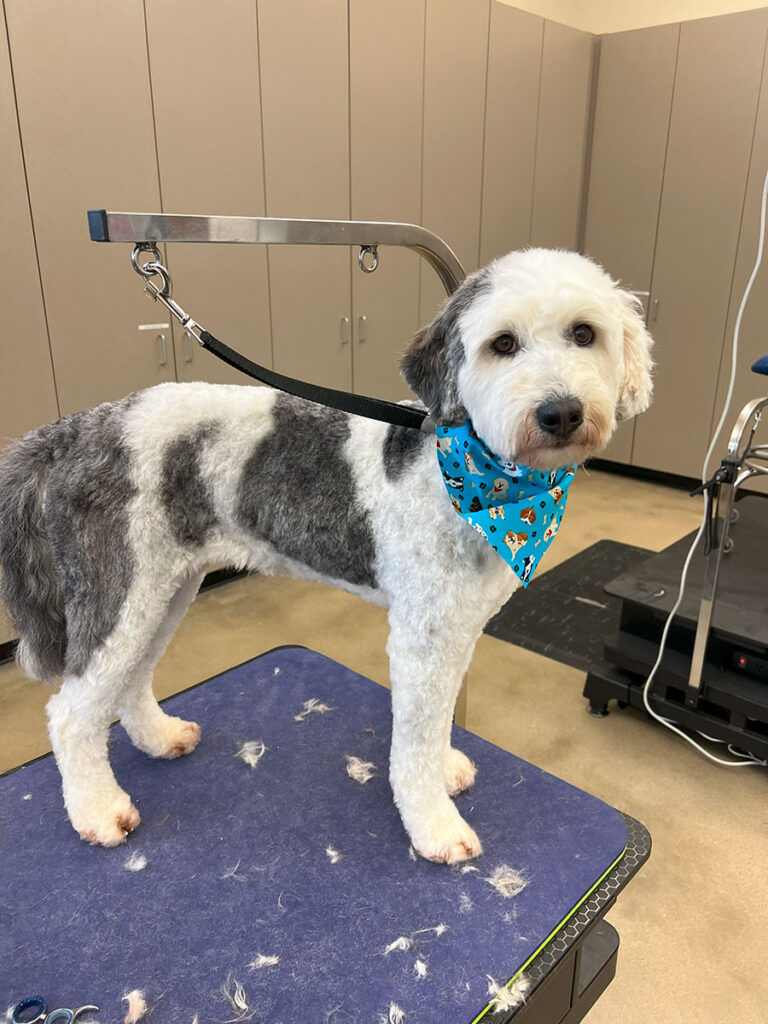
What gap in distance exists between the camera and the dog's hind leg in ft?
4.91

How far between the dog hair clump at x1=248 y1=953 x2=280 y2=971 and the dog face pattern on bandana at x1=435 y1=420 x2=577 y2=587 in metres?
0.70

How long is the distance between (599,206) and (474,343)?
13.5ft

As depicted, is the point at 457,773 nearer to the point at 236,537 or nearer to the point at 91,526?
the point at 236,537

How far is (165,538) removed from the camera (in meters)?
1.28

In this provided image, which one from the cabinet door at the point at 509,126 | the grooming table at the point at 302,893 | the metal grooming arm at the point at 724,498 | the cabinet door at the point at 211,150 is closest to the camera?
the grooming table at the point at 302,893

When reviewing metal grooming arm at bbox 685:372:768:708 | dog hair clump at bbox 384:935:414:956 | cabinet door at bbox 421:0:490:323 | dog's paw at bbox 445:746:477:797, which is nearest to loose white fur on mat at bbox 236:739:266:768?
dog's paw at bbox 445:746:477:797

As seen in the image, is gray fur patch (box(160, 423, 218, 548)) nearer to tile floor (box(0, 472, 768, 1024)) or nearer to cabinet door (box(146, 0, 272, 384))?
tile floor (box(0, 472, 768, 1024))

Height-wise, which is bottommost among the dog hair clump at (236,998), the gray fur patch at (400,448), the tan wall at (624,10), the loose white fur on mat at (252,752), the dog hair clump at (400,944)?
the loose white fur on mat at (252,752)

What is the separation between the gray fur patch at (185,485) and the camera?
4.12 feet

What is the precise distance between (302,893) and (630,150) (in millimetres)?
4509

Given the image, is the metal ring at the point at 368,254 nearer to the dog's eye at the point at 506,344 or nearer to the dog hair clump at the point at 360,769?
the dog's eye at the point at 506,344

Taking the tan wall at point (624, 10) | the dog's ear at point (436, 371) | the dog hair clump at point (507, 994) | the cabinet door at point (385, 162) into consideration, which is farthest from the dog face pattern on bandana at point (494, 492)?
the tan wall at point (624, 10)

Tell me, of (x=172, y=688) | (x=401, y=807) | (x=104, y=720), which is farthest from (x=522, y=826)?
(x=172, y=688)

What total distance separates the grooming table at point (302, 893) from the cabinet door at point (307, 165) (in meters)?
2.12
